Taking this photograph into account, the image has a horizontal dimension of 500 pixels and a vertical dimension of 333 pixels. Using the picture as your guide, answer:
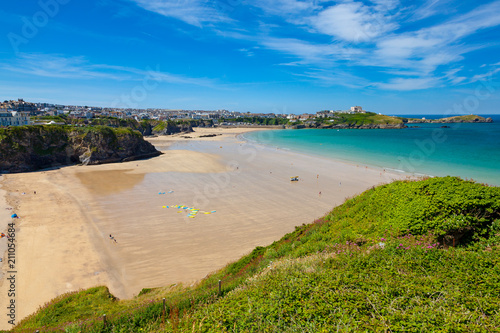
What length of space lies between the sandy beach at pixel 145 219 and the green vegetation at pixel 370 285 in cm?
362

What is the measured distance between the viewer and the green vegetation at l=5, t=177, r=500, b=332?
5082mm

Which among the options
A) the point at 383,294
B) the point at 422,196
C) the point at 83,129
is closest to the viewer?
the point at 383,294

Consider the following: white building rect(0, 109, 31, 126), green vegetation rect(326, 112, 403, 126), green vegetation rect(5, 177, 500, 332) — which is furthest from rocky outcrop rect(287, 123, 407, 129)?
green vegetation rect(5, 177, 500, 332)

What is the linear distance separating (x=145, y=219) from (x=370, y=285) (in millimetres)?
18608

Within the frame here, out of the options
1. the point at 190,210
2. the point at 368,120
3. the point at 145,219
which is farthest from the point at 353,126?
the point at 145,219

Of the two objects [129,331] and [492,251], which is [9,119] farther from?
[492,251]

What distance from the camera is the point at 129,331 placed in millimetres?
6637

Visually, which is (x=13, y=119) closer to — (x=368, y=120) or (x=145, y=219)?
(x=145, y=219)

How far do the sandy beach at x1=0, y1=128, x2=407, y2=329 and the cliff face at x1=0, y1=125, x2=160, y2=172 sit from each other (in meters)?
4.79

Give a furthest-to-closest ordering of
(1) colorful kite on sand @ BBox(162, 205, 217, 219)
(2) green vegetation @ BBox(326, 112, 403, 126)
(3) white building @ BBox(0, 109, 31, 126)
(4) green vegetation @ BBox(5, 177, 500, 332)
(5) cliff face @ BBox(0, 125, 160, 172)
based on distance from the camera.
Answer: (2) green vegetation @ BBox(326, 112, 403, 126) < (3) white building @ BBox(0, 109, 31, 126) < (5) cliff face @ BBox(0, 125, 160, 172) < (1) colorful kite on sand @ BBox(162, 205, 217, 219) < (4) green vegetation @ BBox(5, 177, 500, 332)

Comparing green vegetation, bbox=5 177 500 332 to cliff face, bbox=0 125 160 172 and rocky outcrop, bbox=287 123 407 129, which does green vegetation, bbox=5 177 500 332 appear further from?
rocky outcrop, bbox=287 123 407 129

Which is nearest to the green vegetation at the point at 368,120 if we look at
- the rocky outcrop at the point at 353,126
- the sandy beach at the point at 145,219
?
the rocky outcrop at the point at 353,126

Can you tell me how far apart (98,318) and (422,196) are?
40.7 feet

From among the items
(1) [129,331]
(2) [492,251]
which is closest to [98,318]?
(1) [129,331]
